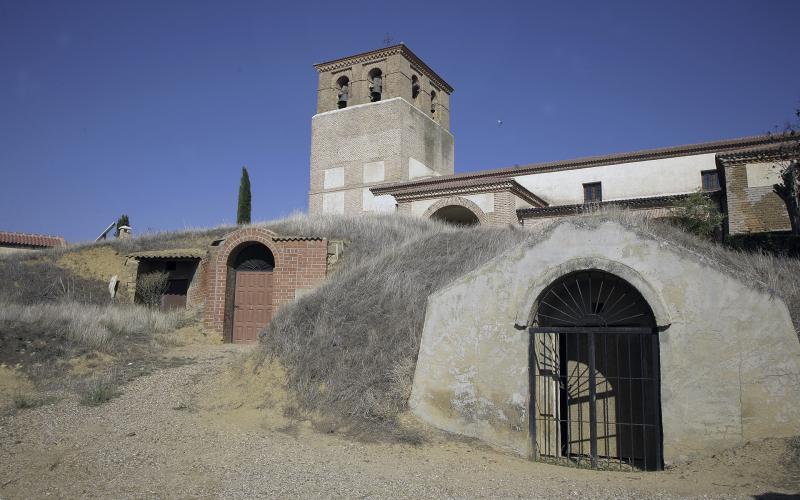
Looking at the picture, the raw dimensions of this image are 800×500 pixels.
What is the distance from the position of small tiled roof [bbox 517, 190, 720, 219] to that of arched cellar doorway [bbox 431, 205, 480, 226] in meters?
2.21

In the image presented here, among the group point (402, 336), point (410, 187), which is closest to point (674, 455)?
point (402, 336)

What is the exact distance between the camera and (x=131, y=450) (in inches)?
293

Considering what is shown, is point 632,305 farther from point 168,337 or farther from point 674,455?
point 168,337

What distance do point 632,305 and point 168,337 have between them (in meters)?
11.4

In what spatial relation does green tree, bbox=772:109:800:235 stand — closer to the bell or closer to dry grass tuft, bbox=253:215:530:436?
dry grass tuft, bbox=253:215:530:436

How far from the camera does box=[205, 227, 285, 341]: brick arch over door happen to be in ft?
52.2

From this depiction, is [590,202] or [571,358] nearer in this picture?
[571,358]

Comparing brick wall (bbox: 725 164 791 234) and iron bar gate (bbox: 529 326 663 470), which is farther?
brick wall (bbox: 725 164 791 234)

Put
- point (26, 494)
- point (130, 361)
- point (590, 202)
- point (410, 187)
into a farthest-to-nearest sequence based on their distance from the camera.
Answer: point (410, 187)
point (590, 202)
point (130, 361)
point (26, 494)

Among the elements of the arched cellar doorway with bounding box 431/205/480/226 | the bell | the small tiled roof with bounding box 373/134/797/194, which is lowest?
the arched cellar doorway with bounding box 431/205/480/226

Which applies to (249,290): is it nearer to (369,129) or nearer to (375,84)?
(369,129)

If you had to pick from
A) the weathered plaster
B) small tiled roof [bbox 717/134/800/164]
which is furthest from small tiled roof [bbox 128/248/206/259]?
small tiled roof [bbox 717/134/800/164]

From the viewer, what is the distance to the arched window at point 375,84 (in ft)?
101

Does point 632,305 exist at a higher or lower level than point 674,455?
higher
